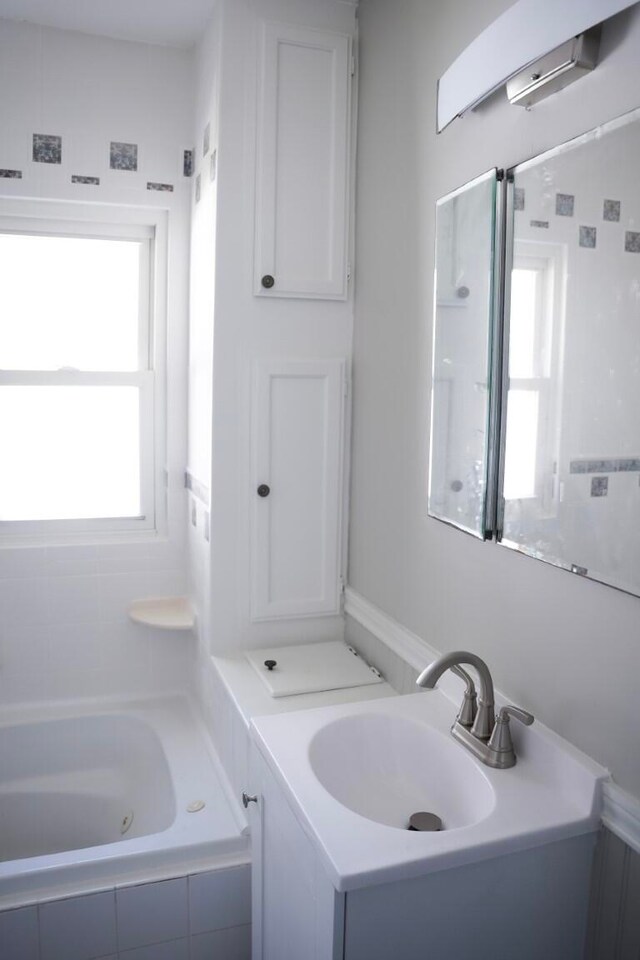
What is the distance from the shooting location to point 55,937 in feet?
5.82

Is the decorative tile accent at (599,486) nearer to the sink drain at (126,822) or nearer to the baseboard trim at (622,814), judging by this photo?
Result: the baseboard trim at (622,814)

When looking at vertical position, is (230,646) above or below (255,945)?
above

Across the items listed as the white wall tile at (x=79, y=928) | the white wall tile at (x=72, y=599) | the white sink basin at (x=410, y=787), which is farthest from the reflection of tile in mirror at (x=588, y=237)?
the white wall tile at (x=72, y=599)

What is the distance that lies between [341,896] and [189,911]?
0.86 m

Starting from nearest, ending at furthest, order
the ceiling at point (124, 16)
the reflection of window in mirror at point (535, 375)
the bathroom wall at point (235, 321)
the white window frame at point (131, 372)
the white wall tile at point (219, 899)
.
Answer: the reflection of window in mirror at point (535, 375), the white wall tile at point (219, 899), the bathroom wall at point (235, 321), the ceiling at point (124, 16), the white window frame at point (131, 372)

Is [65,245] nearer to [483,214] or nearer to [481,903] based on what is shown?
[483,214]

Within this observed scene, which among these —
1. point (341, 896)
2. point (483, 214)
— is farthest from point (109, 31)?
point (341, 896)

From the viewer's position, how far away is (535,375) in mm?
1425

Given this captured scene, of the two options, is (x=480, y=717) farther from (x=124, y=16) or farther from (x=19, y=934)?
(x=124, y=16)

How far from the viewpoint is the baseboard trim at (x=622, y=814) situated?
48.3 inches

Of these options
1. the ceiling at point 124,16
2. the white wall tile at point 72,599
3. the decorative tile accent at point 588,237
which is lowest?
the white wall tile at point 72,599

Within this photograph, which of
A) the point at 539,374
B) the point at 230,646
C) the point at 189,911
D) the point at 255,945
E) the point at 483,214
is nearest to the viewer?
the point at 539,374

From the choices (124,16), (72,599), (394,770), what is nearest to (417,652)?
(394,770)

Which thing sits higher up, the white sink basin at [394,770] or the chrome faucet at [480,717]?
the chrome faucet at [480,717]
